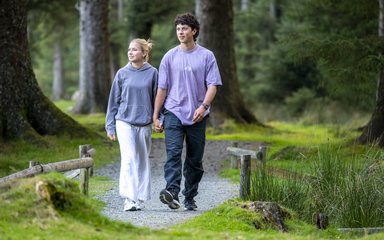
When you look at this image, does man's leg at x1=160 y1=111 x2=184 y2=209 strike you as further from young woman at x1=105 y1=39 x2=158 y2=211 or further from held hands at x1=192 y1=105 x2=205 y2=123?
young woman at x1=105 y1=39 x2=158 y2=211

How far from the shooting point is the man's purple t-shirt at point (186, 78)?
11.1 meters

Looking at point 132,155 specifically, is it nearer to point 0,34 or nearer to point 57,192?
point 57,192

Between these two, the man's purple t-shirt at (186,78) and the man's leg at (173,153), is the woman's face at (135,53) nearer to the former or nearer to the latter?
the man's purple t-shirt at (186,78)

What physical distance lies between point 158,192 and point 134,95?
292 centimetres

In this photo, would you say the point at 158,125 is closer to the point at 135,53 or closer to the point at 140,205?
the point at 135,53

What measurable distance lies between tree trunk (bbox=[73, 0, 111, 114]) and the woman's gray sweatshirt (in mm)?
19780

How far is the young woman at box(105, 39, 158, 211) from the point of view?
11.3 m

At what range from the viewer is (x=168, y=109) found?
11.2 m

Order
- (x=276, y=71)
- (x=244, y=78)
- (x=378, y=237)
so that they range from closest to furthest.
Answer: (x=378, y=237) < (x=276, y=71) < (x=244, y=78)

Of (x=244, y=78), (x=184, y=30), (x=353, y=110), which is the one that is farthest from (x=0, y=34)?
(x=244, y=78)

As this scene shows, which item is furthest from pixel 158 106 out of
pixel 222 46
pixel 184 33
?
pixel 222 46

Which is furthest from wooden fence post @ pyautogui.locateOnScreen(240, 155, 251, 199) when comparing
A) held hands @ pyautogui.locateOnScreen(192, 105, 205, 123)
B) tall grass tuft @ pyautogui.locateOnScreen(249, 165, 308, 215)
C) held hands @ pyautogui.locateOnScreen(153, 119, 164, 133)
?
held hands @ pyautogui.locateOnScreen(153, 119, 164, 133)

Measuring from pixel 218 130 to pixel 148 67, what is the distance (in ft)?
46.7

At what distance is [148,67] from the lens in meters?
11.4
